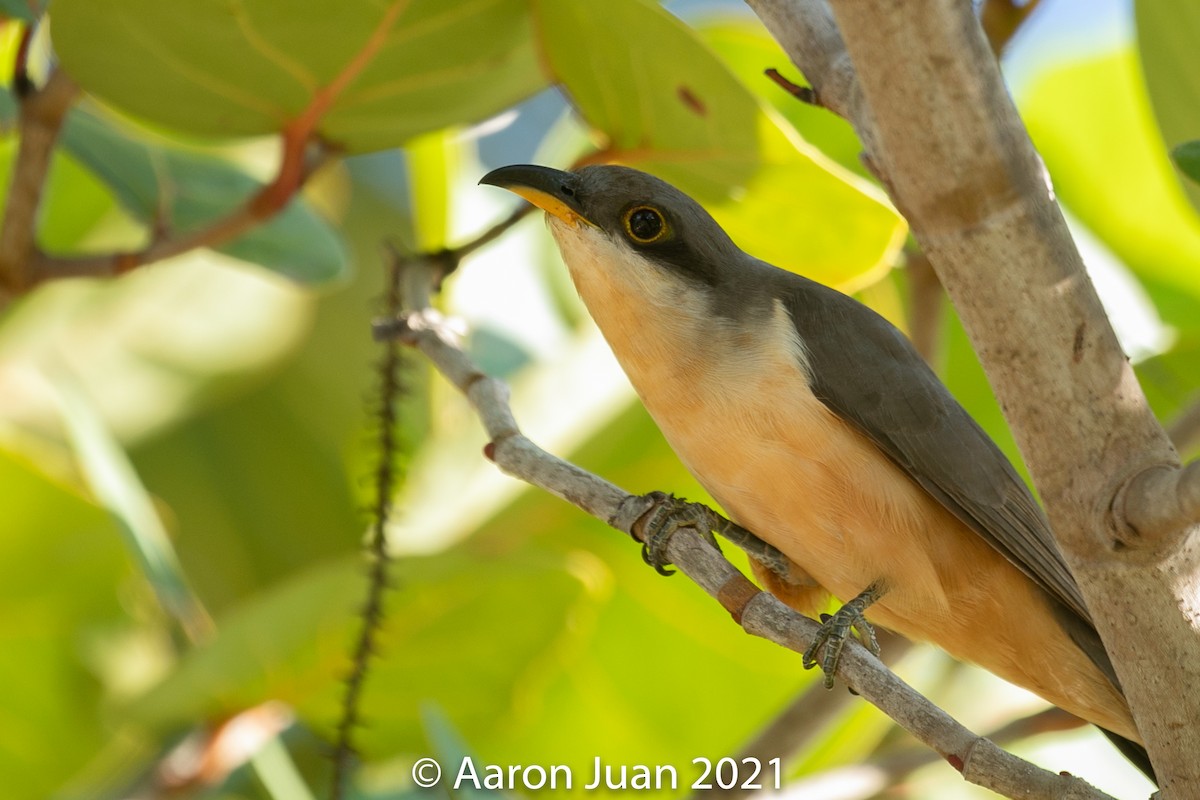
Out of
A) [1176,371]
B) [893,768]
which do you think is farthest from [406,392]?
[1176,371]

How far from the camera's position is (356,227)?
4844 millimetres

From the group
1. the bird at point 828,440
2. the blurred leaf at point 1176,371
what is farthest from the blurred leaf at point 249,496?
the blurred leaf at point 1176,371

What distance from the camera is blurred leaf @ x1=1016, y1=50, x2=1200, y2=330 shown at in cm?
378

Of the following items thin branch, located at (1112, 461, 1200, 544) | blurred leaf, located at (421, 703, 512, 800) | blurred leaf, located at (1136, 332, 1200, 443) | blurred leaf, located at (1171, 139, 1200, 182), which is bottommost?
blurred leaf, located at (421, 703, 512, 800)

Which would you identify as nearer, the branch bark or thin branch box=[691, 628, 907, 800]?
the branch bark

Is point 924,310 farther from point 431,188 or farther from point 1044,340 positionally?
point 1044,340

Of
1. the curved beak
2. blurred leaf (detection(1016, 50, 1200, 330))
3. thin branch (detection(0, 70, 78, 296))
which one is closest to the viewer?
thin branch (detection(0, 70, 78, 296))

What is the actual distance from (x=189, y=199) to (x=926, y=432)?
1.81 metres

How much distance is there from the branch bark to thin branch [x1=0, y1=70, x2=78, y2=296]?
173 centimetres

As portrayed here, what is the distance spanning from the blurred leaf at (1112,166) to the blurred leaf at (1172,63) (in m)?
1.33

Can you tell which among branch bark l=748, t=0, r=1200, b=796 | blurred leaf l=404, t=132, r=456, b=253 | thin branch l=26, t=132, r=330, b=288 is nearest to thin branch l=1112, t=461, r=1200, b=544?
branch bark l=748, t=0, r=1200, b=796

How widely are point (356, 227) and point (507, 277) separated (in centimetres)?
91

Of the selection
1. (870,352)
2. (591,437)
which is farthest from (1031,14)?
(591,437)

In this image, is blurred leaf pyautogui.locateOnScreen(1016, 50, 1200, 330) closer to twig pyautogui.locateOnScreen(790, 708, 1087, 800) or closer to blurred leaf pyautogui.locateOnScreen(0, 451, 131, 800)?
twig pyautogui.locateOnScreen(790, 708, 1087, 800)
